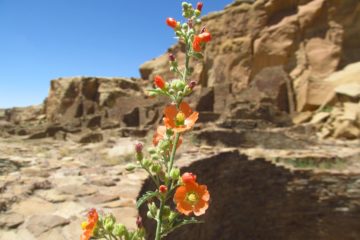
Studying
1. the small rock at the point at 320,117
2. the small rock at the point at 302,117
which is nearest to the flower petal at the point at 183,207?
the small rock at the point at 320,117

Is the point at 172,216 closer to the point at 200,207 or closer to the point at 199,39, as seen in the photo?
the point at 200,207

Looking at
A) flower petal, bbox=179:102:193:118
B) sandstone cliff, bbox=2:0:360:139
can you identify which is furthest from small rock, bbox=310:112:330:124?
flower petal, bbox=179:102:193:118

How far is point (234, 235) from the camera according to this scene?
593cm

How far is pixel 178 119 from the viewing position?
116 centimetres

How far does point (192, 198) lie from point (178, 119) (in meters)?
0.27

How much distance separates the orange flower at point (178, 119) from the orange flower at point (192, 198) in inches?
7.3

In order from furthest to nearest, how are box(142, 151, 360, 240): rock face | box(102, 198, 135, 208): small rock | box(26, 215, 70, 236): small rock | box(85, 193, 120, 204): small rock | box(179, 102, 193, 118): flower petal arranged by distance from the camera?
box(142, 151, 360, 240): rock face
box(85, 193, 120, 204): small rock
box(102, 198, 135, 208): small rock
box(26, 215, 70, 236): small rock
box(179, 102, 193, 118): flower petal

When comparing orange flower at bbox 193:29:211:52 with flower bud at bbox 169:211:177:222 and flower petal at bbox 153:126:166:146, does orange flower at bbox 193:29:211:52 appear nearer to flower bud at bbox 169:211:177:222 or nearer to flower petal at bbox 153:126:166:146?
flower petal at bbox 153:126:166:146

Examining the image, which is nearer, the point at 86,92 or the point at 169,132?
the point at 169,132

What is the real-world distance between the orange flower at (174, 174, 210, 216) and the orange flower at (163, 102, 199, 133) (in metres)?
0.19

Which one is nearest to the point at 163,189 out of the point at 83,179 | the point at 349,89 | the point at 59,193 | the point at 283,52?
the point at 59,193

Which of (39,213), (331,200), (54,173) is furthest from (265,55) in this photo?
(39,213)

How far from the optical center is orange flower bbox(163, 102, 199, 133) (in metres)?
1.13

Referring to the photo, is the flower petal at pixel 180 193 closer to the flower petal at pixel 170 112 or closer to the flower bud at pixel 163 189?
the flower bud at pixel 163 189
